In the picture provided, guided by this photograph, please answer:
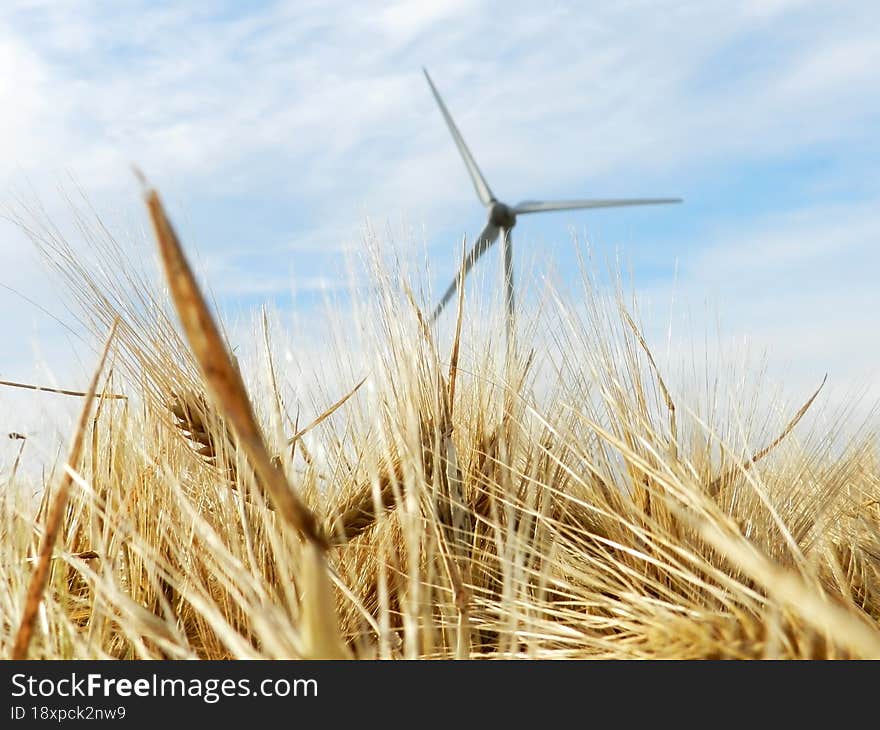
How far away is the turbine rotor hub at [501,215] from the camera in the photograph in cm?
476

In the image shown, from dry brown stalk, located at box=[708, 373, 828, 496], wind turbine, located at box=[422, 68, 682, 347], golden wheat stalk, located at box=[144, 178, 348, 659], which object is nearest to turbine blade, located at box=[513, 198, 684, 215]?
wind turbine, located at box=[422, 68, 682, 347]

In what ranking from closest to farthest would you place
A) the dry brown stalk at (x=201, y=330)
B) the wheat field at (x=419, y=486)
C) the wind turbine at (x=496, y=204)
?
the dry brown stalk at (x=201, y=330) → the wheat field at (x=419, y=486) → the wind turbine at (x=496, y=204)

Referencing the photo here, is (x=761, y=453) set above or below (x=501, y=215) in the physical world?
below

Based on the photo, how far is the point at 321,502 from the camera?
4.35 ft

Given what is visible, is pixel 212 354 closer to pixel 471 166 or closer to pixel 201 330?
pixel 201 330

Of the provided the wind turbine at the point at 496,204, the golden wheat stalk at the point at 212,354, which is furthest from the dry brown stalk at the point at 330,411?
the wind turbine at the point at 496,204

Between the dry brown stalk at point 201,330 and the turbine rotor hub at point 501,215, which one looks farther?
the turbine rotor hub at point 501,215

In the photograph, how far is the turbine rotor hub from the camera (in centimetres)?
476

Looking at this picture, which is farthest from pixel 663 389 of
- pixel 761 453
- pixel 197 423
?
pixel 197 423

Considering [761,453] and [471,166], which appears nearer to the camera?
[761,453]

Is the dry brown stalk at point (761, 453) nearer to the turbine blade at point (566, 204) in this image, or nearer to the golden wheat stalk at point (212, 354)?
the golden wheat stalk at point (212, 354)

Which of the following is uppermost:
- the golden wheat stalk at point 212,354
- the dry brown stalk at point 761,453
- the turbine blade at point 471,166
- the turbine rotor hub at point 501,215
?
the turbine blade at point 471,166

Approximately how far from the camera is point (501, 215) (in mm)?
4793
